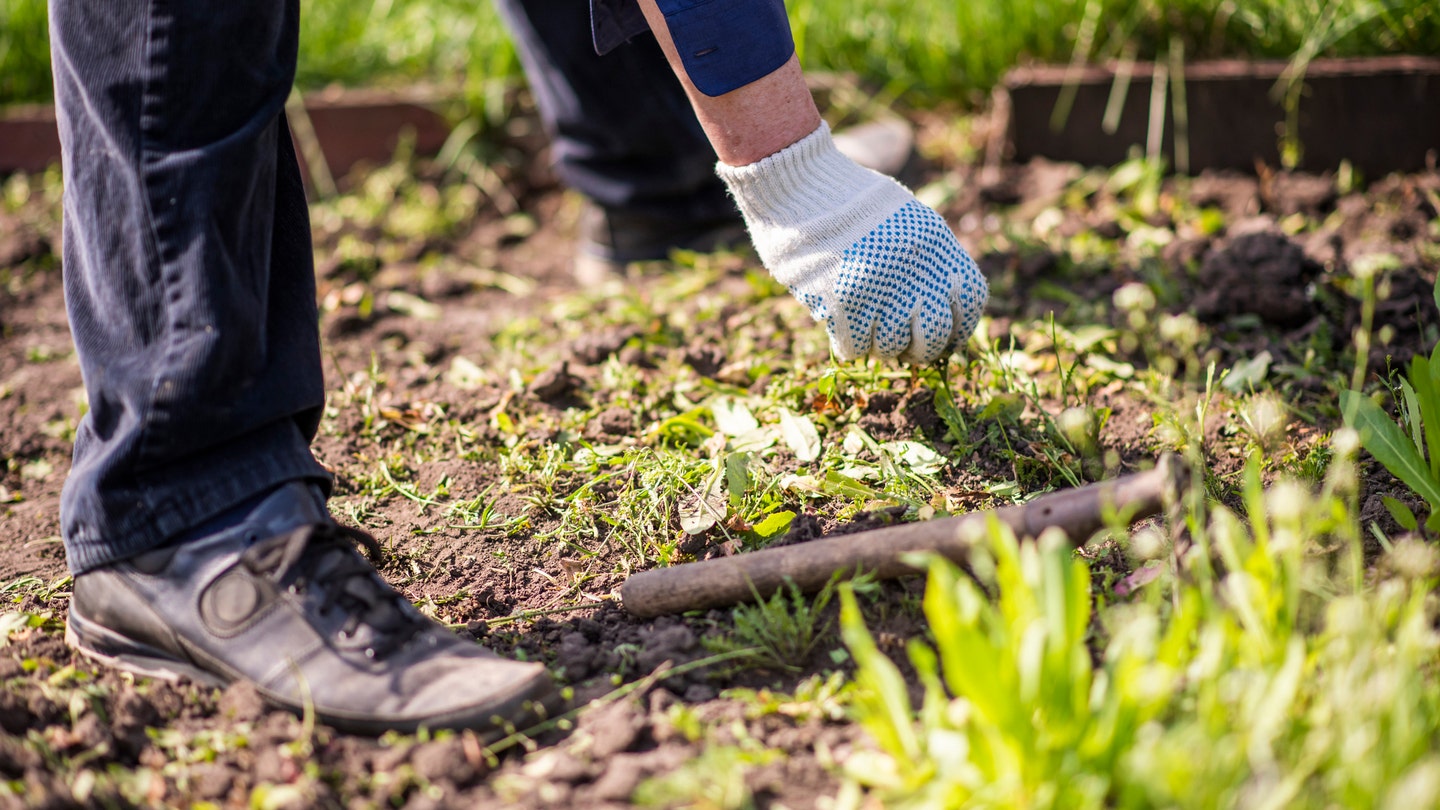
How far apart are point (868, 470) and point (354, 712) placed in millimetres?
892

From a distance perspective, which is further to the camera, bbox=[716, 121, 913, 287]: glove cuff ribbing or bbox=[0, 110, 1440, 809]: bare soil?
bbox=[716, 121, 913, 287]: glove cuff ribbing

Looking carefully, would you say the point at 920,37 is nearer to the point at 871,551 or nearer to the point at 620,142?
the point at 620,142

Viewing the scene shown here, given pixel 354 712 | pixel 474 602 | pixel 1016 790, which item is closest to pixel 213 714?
pixel 354 712

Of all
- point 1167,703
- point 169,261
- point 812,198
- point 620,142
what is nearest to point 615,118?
point 620,142

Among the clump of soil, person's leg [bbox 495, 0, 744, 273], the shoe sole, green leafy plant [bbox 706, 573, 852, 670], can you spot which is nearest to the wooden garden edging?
the clump of soil

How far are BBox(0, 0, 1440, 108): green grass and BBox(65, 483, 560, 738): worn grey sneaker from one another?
2.47 meters

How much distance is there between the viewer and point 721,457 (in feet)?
5.85

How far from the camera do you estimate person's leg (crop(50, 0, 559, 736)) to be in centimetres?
128

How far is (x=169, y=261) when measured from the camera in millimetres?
1292

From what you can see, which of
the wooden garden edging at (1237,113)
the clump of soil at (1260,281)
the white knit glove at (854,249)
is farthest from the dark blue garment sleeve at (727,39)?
the wooden garden edging at (1237,113)

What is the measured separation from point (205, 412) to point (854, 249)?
942 millimetres

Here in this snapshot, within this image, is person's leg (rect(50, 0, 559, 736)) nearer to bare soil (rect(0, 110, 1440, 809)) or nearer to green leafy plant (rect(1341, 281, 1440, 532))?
bare soil (rect(0, 110, 1440, 809))

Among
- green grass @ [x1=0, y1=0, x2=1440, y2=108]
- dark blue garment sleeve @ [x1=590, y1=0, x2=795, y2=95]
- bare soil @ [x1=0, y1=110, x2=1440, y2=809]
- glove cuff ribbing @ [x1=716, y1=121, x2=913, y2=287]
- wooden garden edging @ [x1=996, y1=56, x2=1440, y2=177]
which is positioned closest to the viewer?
bare soil @ [x1=0, y1=110, x2=1440, y2=809]

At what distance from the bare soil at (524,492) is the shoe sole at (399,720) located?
20mm
